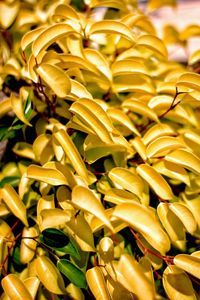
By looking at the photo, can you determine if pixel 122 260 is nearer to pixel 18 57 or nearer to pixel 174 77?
pixel 174 77

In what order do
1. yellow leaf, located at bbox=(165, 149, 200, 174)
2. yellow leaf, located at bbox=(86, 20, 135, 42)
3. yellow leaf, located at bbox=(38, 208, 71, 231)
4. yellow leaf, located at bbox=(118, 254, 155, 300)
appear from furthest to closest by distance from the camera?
1. yellow leaf, located at bbox=(86, 20, 135, 42)
2. yellow leaf, located at bbox=(165, 149, 200, 174)
3. yellow leaf, located at bbox=(38, 208, 71, 231)
4. yellow leaf, located at bbox=(118, 254, 155, 300)

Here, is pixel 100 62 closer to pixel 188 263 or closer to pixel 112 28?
pixel 112 28

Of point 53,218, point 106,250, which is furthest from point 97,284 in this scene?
point 53,218

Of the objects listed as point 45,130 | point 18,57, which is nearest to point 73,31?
point 45,130

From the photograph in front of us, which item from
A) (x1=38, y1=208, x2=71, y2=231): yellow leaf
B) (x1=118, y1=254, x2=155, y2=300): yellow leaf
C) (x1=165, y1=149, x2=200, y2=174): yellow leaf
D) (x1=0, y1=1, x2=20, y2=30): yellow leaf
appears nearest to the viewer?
(x1=118, y1=254, x2=155, y2=300): yellow leaf

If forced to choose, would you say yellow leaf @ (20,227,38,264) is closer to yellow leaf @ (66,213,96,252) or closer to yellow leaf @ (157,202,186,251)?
yellow leaf @ (66,213,96,252)

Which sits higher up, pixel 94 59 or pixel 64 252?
pixel 94 59

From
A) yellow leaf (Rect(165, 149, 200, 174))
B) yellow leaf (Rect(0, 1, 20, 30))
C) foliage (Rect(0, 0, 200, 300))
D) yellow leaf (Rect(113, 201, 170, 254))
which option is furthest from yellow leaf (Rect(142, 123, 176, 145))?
yellow leaf (Rect(0, 1, 20, 30))
